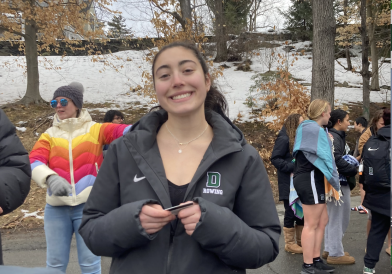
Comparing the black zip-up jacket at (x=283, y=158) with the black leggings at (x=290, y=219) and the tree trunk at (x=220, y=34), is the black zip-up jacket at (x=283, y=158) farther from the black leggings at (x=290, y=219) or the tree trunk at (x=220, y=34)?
the tree trunk at (x=220, y=34)

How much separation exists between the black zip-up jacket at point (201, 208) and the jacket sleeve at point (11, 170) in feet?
1.78

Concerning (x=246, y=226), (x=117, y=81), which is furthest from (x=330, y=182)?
(x=117, y=81)

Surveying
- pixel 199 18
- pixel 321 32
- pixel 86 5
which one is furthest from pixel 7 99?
pixel 321 32

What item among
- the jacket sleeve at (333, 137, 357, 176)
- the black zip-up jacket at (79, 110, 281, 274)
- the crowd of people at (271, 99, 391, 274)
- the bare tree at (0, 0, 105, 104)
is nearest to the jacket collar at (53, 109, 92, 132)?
the black zip-up jacket at (79, 110, 281, 274)

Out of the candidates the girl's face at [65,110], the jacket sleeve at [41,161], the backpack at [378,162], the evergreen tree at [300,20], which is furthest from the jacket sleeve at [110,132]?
the evergreen tree at [300,20]

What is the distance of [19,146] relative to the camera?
2.04 metres

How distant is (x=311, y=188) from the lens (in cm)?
395

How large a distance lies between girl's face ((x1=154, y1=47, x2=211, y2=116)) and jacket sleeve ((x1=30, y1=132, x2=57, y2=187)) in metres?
1.69

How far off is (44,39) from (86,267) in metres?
11.9

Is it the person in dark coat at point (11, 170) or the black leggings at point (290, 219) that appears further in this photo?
the black leggings at point (290, 219)

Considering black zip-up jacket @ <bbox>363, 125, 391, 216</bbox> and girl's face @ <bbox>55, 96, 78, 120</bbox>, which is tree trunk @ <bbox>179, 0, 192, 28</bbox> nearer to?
black zip-up jacket @ <bbox>363, 125, 391, 216</bbox>

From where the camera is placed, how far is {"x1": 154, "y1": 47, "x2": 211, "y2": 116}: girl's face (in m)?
1.72

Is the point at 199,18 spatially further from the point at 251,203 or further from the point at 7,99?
the point at 251,203

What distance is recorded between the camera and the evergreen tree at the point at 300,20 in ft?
66.4
